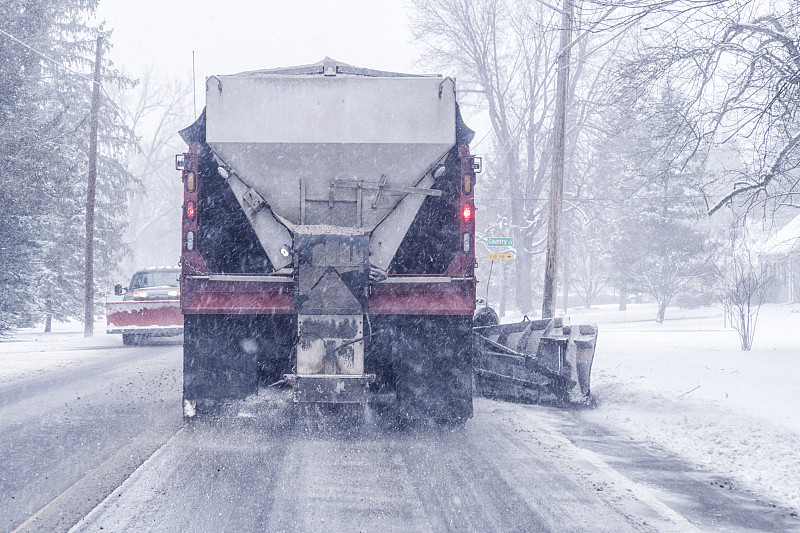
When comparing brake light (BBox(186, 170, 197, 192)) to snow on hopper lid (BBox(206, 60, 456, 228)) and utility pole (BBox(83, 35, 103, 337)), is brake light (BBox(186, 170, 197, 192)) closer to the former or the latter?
snow on hopper lid (BBox(206, 60, 456, 228))

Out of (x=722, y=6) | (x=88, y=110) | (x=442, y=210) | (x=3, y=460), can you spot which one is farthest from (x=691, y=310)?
(x=3, y=460)

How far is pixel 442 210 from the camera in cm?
721

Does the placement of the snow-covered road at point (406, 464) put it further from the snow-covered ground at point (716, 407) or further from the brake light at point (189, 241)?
the brake light at point (189, 241)

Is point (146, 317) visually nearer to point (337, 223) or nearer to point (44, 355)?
point (44, 355)

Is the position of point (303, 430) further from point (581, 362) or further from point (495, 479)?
point (581, 362)

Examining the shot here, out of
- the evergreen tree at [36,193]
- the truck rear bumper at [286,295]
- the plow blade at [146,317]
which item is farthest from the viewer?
the evergreen tree at [36,193]

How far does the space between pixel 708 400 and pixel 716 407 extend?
0.43 meters

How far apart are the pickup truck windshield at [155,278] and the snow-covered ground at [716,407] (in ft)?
34.5

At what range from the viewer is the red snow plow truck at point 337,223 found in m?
6.94

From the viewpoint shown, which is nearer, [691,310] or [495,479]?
[495,479]

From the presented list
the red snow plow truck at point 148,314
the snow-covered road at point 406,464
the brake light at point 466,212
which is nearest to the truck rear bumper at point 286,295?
the brake light at point 466,212

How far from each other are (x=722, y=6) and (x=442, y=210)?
4.90 meters

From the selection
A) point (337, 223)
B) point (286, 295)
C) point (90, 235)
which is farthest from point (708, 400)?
point (90, 235)

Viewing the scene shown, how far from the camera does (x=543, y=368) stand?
893 centimetres
